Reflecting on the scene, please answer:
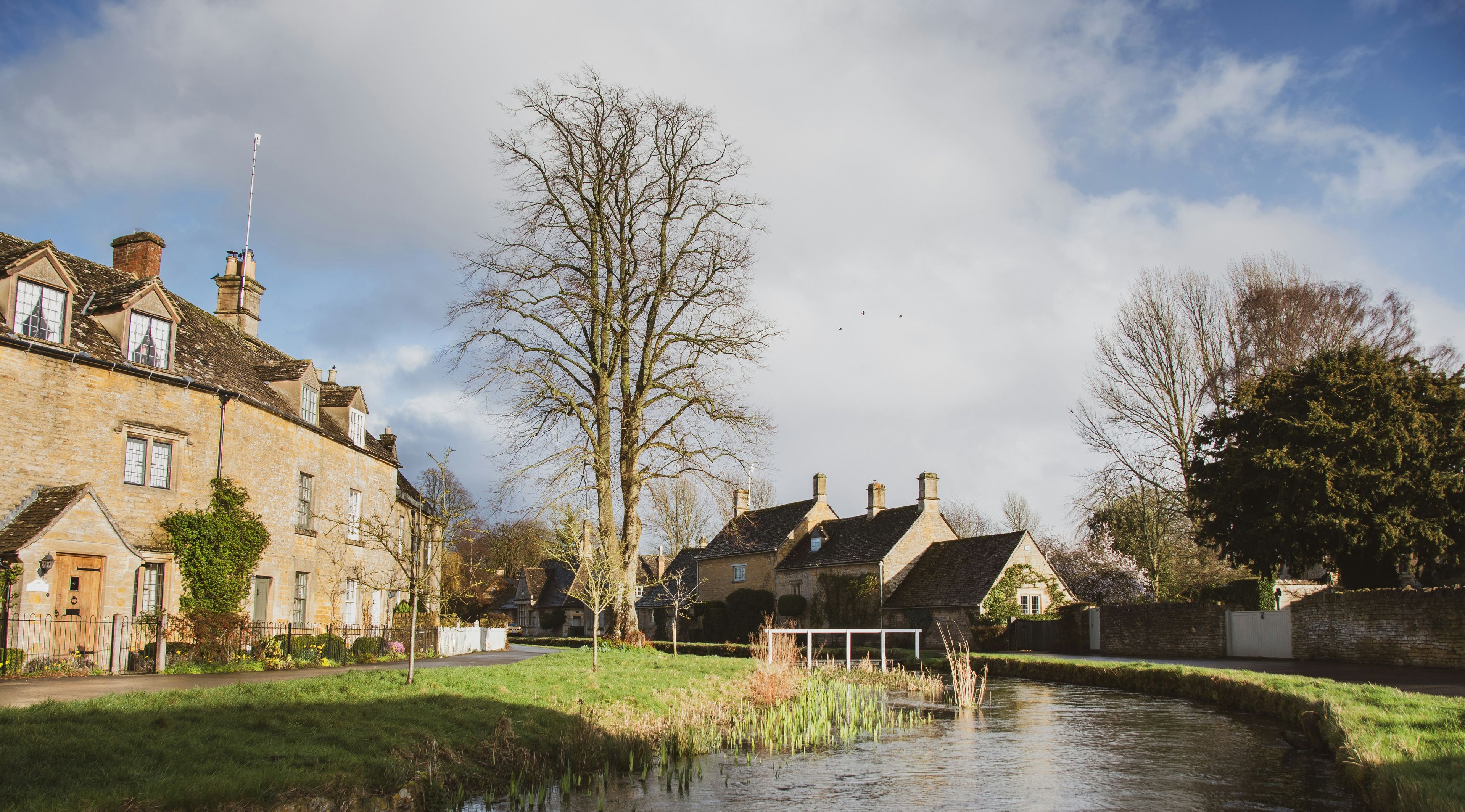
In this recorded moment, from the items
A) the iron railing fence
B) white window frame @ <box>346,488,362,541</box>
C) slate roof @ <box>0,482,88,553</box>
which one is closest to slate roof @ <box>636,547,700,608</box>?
white window frame @ <box>346,488,362,541</box>

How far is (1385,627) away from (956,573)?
20833 mm

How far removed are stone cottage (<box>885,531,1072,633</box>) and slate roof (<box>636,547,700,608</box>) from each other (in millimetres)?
16509

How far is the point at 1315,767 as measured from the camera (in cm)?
1300

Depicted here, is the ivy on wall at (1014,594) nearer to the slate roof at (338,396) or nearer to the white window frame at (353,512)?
the white window frame at (353,512)

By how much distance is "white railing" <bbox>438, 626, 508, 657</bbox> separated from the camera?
99.9ft

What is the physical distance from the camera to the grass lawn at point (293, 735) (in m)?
8.30

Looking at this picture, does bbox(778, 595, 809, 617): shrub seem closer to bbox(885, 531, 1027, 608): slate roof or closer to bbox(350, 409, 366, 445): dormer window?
bbox(885, 531, 1027, 608): slate roof

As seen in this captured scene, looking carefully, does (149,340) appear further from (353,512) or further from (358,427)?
(358,427)

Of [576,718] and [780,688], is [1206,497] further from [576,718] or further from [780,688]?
[576,718]

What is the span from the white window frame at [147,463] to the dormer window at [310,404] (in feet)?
16.0

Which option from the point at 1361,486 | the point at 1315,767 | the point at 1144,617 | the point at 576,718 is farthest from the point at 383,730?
the point at 1144,617

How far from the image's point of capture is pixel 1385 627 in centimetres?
2538

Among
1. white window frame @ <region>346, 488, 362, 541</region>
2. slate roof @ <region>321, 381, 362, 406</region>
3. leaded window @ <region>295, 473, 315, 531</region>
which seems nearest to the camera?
leaded window @ <region>295, 473, 315, 531</region>

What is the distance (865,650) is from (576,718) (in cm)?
3144
